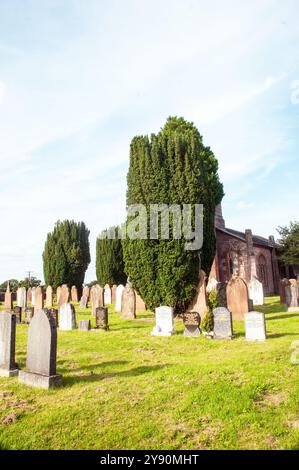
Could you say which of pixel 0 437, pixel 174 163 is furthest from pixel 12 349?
pixel 174 163

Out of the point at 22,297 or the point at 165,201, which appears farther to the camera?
the point at 22,297

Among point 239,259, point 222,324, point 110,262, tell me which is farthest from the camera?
point 110,262

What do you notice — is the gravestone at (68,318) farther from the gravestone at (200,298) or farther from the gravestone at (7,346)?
the gravestone at (7,346)

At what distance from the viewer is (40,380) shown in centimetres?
579

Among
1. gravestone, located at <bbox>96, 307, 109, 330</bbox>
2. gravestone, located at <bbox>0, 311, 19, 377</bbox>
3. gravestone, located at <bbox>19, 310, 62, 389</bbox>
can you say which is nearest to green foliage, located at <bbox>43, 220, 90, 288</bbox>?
gravestone, located at <bbox>96, 307, 109, 330</bbox>

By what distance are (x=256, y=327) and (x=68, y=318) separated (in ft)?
23.3

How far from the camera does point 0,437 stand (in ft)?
13.1

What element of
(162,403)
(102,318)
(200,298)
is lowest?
(162,403)

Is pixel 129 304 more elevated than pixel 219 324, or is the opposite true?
pixel 129 304

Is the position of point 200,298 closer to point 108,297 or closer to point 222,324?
point 222,324

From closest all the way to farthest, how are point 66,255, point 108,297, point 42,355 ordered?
point 42,355 < point 108,297 < point 66,255

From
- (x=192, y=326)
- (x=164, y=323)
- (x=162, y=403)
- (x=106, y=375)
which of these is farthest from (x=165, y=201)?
(x=162, y=403)
